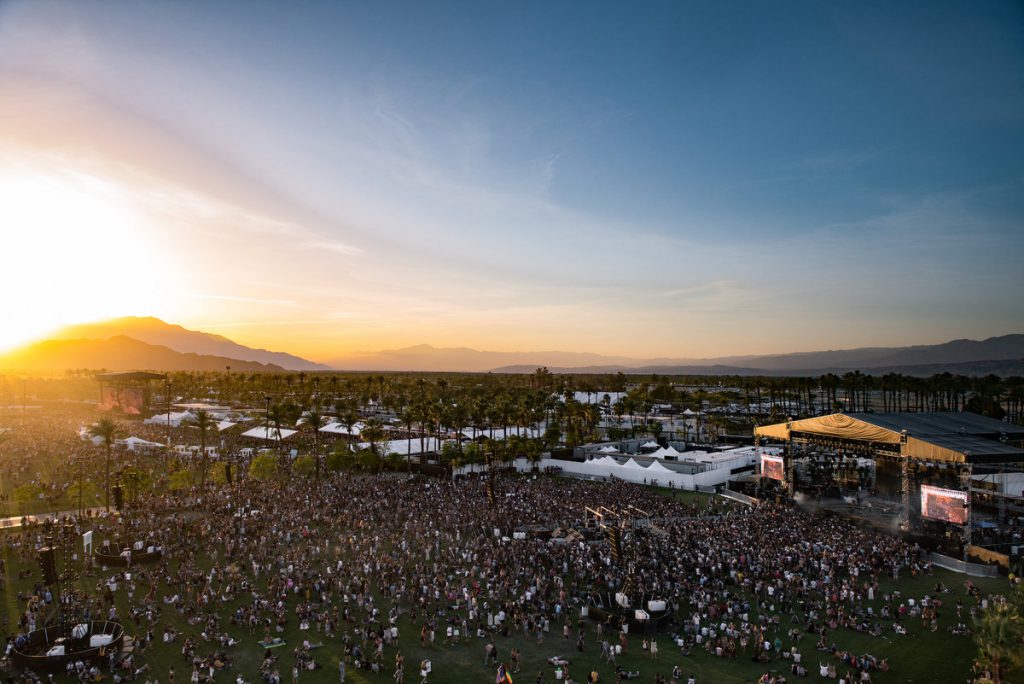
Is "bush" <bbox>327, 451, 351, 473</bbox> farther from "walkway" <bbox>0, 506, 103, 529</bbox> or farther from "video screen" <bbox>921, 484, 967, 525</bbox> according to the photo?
"video screen" <bbox>921, 484, 967, 525</bbox>

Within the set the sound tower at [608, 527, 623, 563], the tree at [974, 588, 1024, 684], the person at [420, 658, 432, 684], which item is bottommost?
the person at [420, 658, 432, 684]

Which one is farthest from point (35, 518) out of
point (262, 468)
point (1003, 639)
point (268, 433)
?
point (1003, 639)

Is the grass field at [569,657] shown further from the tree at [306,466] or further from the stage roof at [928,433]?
the tree at [306,466]

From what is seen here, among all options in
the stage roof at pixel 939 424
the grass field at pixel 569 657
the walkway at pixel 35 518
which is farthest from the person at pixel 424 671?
the stage roof at pixel 939 424

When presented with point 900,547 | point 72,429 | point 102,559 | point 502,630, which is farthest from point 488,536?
point 72,429

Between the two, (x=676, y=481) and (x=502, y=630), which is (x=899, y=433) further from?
(x=502, y=630)

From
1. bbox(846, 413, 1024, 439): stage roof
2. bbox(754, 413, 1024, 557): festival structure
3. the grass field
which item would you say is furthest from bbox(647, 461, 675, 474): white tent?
the grass field
